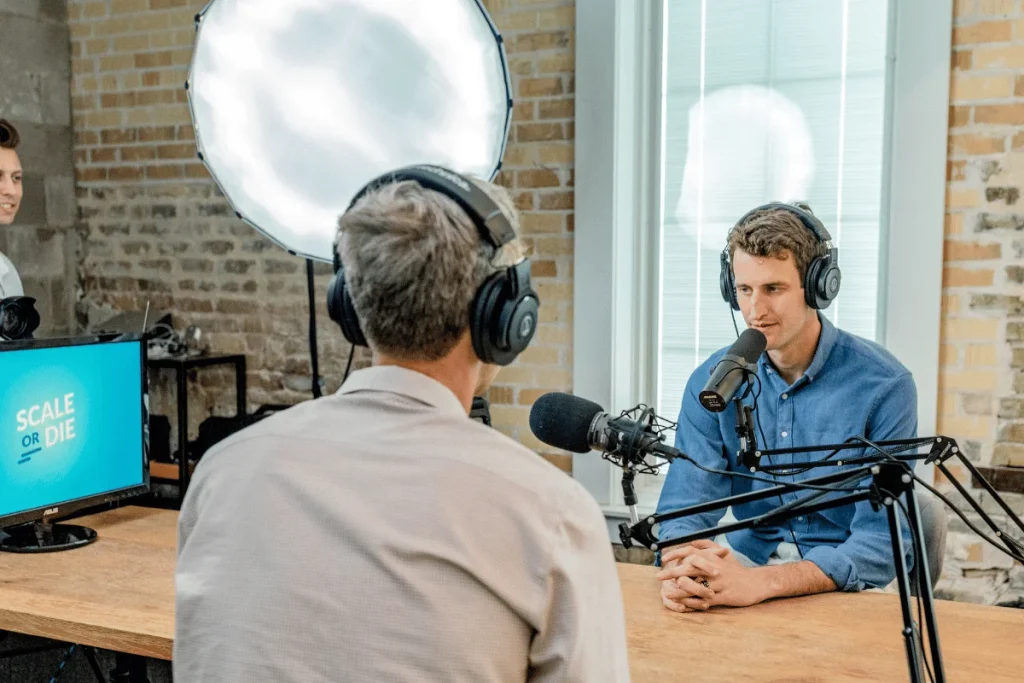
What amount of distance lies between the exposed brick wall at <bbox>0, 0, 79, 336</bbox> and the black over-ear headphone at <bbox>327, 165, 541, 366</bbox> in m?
3.17

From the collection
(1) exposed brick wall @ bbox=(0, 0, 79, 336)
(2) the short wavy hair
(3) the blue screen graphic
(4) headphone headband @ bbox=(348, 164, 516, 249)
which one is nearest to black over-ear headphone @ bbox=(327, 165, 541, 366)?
(4) headphone headband @ bbox=(348, 164, 516, 249)

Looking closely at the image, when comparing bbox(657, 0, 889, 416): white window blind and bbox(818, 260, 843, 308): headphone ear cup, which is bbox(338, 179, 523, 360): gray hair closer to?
bbox(818, 260, 843, 308): headphone ear cup

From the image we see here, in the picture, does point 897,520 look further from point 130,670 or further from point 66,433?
point 66,433

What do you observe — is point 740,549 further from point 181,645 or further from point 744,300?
point 181,645

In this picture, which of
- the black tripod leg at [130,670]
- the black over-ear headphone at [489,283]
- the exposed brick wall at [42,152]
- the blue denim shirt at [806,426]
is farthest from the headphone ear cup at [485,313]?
the exposed brick wall at [42,152]

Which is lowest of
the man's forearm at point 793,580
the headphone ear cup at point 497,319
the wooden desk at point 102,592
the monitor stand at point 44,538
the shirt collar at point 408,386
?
the wooden desk at point 102,592

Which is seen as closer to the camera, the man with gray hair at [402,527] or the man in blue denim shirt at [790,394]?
the man with gray hair at [402,527]

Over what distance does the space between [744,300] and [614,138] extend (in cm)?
106

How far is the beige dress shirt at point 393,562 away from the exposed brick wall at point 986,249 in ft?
6.79

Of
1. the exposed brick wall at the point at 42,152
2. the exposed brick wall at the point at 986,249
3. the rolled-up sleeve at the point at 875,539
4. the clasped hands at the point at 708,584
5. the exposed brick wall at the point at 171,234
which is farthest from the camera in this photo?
the exposed brick wall at the point at 42,152

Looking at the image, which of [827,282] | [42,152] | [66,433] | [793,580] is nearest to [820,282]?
[827,282]

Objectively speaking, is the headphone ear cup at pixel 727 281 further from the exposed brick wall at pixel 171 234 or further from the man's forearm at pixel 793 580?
the exposed brick wall at pixel 171 234

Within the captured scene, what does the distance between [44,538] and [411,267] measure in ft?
4.71

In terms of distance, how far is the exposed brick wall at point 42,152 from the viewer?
144 inches
